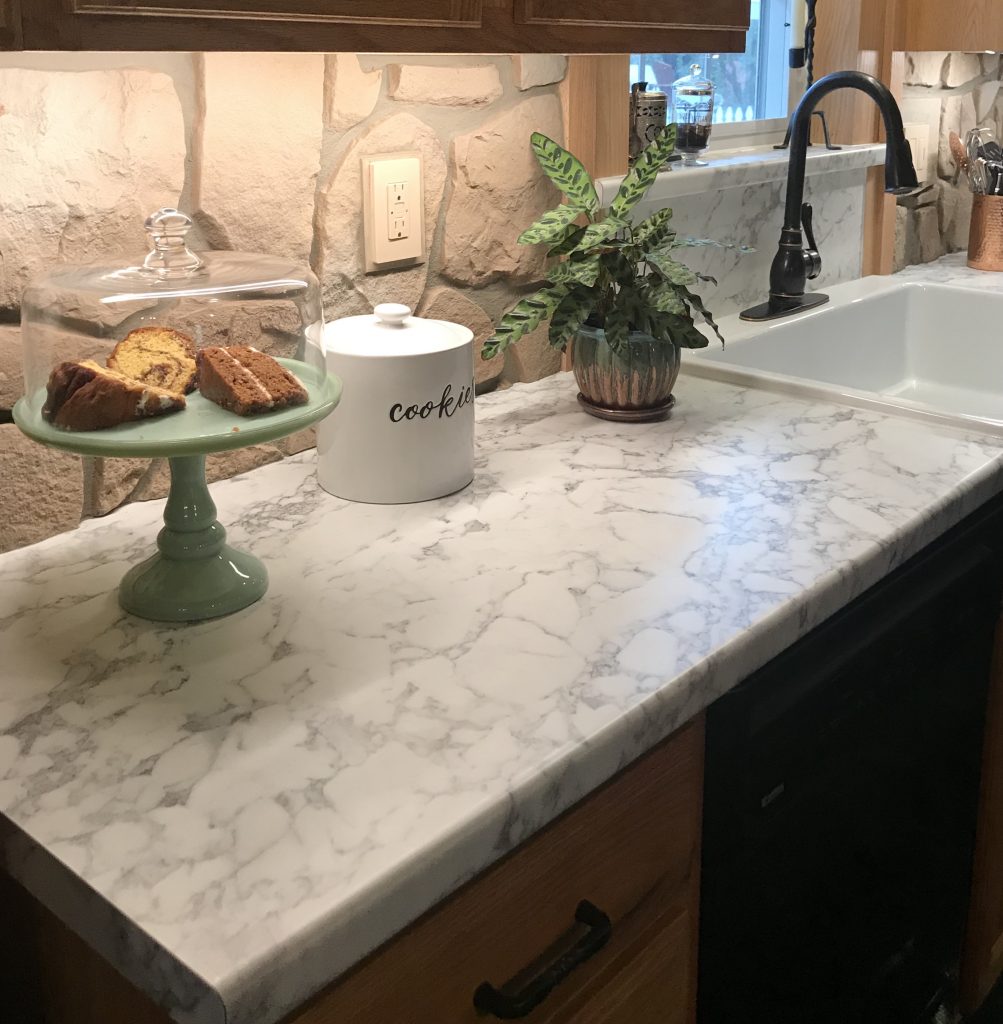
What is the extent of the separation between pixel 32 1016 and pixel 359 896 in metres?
0.48

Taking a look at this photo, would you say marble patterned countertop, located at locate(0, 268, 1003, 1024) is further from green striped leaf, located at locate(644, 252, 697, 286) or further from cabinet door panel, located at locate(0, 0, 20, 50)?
cabinet door panel, located at locate(0, 0, 20, 50)

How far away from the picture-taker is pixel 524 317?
52.4 inches

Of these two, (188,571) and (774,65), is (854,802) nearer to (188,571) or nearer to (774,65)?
(188,571)

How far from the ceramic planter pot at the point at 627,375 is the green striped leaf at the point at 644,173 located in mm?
148

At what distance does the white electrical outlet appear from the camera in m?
2.34

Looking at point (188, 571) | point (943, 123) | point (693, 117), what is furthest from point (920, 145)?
point (188, 571)

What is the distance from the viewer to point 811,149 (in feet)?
6.90

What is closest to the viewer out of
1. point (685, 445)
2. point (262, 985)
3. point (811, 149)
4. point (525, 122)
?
point (262, 985)

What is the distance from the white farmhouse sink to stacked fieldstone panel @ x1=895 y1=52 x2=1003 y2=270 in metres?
0.27

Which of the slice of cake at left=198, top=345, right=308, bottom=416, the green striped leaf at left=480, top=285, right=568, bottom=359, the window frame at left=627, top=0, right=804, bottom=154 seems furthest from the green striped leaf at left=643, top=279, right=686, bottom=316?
the window frame at left=627, top=0, right=804, bottom=154

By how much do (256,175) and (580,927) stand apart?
2.64ft

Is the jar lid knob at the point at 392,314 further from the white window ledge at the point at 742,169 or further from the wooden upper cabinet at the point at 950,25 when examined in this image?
the wooden upper cabinet at the point at 950,25

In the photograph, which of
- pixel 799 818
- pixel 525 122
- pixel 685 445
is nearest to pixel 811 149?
pixel 525 122

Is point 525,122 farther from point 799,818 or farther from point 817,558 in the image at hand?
point 799,818
